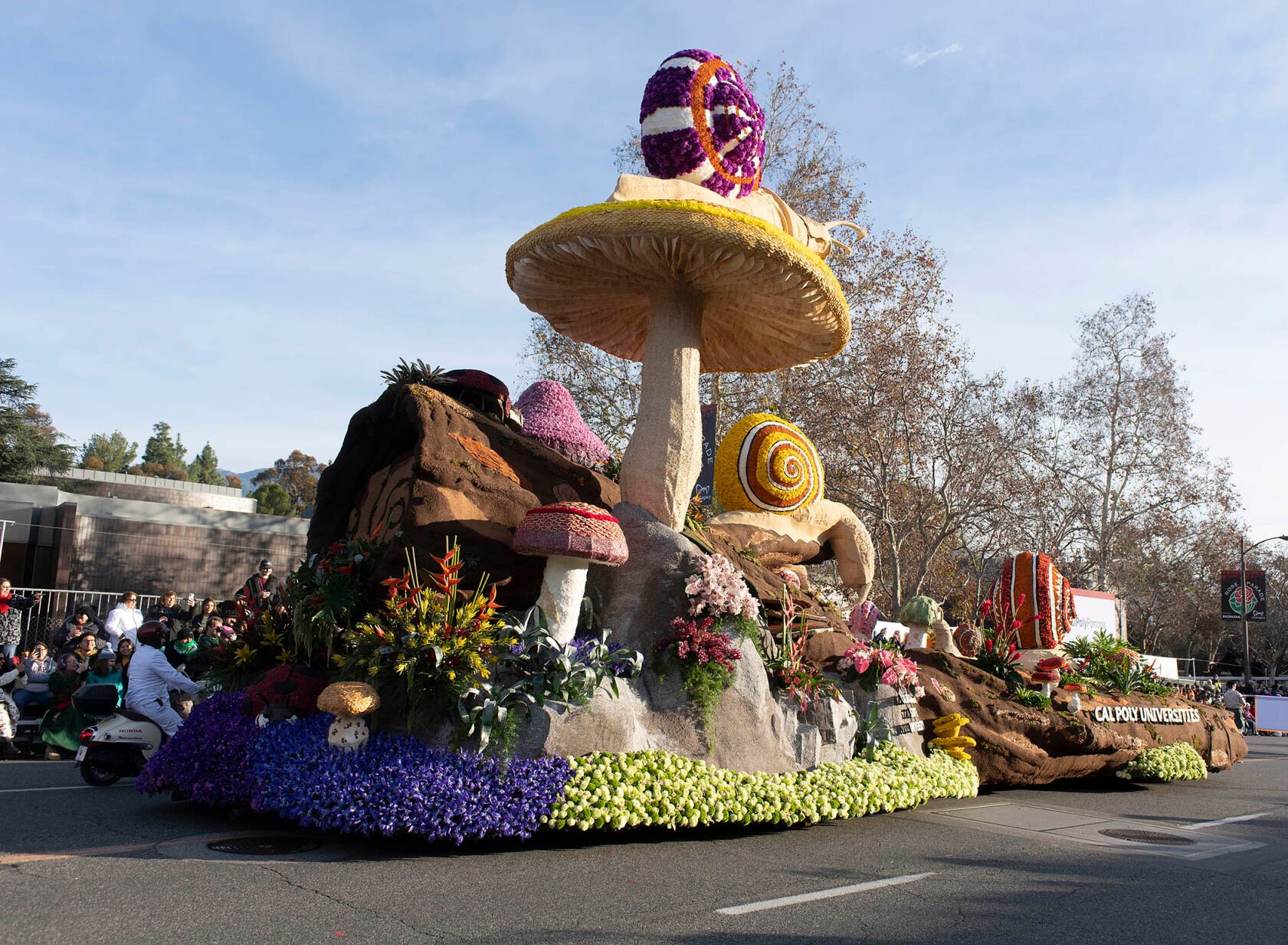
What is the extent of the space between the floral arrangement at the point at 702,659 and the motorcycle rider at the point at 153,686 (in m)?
4.27

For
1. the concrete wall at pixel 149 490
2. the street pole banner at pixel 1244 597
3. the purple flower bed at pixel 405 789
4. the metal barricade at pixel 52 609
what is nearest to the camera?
the purple flower bed at pixel 405 789

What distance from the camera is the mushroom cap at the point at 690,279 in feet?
25.0

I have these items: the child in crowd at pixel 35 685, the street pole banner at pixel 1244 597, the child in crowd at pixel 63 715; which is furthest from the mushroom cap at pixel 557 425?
the street pole banner at pixel 1244 597

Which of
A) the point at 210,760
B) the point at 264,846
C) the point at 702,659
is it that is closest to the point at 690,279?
the point at 702,659

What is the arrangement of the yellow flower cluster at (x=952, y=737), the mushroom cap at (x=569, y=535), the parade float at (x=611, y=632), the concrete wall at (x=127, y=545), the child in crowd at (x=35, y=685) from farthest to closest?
the concrete wall at (x=127, y=545), the child in crowd at (x=35, y=685), the yellow flower cluster at (x=952, y=737), the mushroom cap at (x=569, y=535), the parade float at (x=611, y=632)

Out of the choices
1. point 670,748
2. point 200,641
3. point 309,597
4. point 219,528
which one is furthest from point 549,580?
point 219,528

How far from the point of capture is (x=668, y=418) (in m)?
8.62

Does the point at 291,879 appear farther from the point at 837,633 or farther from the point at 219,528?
the point at 219,528

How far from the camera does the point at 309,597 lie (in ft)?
25.1

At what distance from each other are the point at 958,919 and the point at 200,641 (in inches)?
369

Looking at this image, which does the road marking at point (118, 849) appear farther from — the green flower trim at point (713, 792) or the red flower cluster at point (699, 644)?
the red flower cluster at point (699, 644)

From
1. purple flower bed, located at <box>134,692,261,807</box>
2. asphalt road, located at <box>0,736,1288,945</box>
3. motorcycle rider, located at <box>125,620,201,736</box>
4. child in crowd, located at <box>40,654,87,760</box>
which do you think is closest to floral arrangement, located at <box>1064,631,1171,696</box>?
asphalt road, located at <box>0,736,1288,945</box>

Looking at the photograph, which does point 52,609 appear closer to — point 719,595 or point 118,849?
point 118,849

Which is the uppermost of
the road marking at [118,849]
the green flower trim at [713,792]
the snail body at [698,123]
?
the snail body at [698,123]
